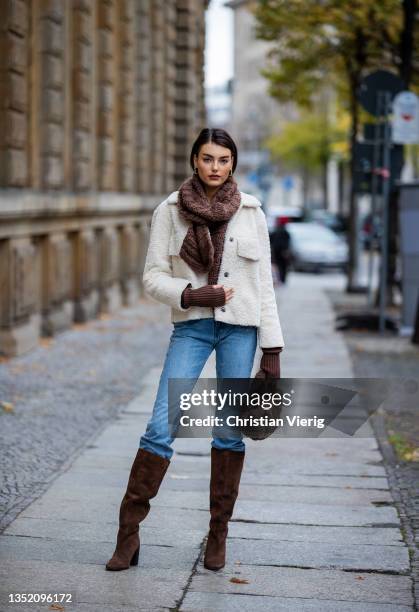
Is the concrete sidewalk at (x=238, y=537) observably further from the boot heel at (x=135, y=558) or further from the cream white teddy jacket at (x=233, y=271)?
the cream white teddy jacket at (x=233, y=271)

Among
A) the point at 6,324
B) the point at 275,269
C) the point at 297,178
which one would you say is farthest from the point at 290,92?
the point at 297,178

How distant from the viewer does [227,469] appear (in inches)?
214

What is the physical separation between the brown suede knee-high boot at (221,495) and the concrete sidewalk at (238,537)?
76mm

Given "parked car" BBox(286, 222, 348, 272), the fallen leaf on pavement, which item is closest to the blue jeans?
the fallen leaf on pavement

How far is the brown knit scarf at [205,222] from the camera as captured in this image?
5.31 meters

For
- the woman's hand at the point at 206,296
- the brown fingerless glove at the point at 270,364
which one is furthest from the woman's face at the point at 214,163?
the brown fingerless glove at the point at 270,364

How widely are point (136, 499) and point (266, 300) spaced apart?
95cm

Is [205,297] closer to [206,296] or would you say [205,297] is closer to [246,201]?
[206,296]

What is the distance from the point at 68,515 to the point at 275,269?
20829 millimetres

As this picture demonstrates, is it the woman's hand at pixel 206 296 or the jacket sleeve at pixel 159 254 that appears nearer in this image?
the woman's hand at pixel 206 296

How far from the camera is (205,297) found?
5277 mm

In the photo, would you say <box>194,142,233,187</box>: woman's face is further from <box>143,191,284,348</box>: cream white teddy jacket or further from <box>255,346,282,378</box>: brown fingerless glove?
<box>255,346,282,378</box>: brown fingerless glove

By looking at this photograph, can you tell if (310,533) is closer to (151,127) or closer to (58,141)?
(58,141)

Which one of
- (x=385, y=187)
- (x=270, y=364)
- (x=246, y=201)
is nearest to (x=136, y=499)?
(x=270, y=364)
